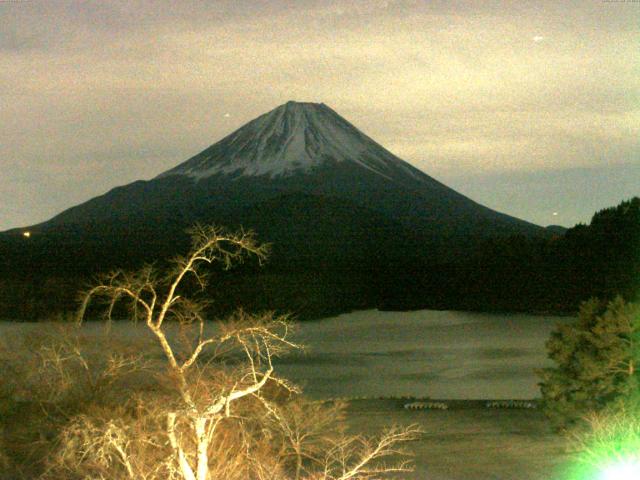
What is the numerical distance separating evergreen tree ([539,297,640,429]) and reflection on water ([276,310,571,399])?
6.00m

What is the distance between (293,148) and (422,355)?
59.1 meters

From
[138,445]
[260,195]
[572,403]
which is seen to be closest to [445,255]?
[260,195]

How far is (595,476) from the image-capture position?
35.4 ft

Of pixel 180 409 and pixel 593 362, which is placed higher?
pixel 180 409

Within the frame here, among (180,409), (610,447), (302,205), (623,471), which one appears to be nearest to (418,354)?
(610,447)

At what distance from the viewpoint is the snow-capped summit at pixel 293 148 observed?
96.6 m

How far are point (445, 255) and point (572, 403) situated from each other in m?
72.1

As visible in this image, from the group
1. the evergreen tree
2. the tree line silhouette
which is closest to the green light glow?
the evergreen tree

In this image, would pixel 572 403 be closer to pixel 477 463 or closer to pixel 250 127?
pixel 477 463

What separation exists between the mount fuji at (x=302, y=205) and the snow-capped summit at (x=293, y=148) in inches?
4.6

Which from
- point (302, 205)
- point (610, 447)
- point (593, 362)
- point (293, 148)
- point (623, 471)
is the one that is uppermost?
point (293, 148)

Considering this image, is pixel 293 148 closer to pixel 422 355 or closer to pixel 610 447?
pixel 422 355

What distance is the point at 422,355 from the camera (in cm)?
4381

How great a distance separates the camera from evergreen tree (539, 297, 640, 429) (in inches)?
516
